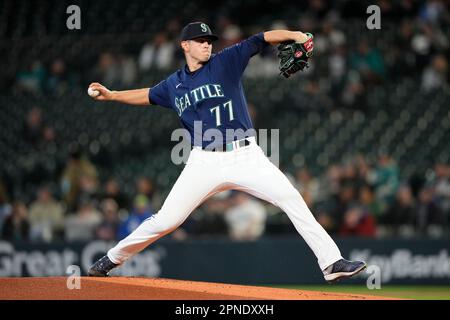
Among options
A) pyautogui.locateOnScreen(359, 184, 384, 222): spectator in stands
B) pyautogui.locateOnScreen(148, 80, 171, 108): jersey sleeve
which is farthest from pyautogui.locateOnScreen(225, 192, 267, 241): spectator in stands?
pyautogui.locateOnScreen(148, 80, 171, 108): jersey sleeve

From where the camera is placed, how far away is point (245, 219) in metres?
13.1

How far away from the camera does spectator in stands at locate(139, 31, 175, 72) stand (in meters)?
16.1

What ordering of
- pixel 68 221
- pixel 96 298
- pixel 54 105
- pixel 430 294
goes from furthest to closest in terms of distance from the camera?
pixel 54 105 < pixel 68 221 < pixel 430 294 < pixel 96 298

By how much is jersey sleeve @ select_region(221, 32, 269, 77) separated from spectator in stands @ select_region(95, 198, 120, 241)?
673 cm

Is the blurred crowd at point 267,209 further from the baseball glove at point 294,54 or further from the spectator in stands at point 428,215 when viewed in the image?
the baseball glove at point 294,54

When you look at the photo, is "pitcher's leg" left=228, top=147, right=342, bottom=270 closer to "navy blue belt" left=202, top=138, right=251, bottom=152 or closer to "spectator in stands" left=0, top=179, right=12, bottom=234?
"navy blue belt" left=202, top=138, right=251, bottom=152

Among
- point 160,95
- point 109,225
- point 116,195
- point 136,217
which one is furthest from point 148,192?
point 160,95

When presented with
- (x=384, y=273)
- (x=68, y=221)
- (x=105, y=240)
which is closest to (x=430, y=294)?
(x=384, y=273)

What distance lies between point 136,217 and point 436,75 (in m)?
5.81

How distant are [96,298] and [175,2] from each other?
12104 mm

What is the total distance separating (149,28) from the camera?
1739 centimetres

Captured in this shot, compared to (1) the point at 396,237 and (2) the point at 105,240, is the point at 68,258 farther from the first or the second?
(1) the point at 396,237

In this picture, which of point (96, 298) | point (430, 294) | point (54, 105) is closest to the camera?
point (96, 298)

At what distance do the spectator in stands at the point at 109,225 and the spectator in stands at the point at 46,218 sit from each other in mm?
809
